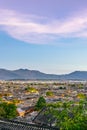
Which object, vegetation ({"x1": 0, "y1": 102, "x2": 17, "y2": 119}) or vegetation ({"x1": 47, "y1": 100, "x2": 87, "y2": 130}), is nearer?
vegetation ({"x1": 47, "y1": 100, "x2": 87, "y2": 130})

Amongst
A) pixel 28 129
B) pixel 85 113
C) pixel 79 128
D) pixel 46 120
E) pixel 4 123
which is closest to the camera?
pixel 79 128

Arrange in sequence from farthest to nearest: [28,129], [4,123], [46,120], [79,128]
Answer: [46,120], [4,123], [28,129], [79,128]

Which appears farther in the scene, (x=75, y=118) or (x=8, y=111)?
(x=8, y=111)

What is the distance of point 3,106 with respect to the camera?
211 ft

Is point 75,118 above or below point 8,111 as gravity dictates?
above

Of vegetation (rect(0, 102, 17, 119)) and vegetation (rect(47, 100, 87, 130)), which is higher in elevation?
vegetation (rect(47, 100, 87, 130))

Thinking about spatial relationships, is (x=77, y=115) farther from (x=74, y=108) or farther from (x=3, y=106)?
(x=3, y=106)

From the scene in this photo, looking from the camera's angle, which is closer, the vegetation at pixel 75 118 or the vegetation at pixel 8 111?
the vegetation at pixel 75 118

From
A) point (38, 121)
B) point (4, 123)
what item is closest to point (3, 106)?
point (38, 121)

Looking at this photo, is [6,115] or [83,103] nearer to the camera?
[83,103]

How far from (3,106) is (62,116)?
126ft

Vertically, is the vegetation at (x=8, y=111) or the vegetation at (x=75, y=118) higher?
the vegetation at (x=75, y=118)

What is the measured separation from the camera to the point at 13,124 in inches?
1254

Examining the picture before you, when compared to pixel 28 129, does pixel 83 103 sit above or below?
above
